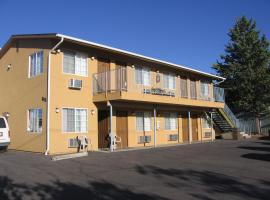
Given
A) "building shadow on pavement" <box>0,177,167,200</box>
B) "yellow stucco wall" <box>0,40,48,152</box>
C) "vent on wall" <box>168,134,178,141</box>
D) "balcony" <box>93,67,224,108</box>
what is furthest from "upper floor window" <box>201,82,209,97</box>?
"building shadow on pavement" <box>0,177,167,200</box>

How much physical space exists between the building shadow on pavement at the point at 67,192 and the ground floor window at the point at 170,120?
1382 centimetres

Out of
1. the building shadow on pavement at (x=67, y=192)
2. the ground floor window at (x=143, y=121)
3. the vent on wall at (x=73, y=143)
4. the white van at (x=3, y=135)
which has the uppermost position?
the ground floor window at (x=143, y=121)

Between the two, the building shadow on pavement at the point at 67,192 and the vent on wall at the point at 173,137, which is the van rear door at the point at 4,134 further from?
the vent on wall at the point at 173,137

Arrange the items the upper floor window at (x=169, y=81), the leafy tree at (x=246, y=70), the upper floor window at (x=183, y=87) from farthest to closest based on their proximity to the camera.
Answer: the leafy tree at (x=246, y=70) → the upper floor window at (x=183, y=87) → the upper floor window at (x=169, y=81)

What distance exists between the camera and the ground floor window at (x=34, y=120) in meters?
16.2

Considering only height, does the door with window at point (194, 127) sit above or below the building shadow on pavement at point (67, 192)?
above

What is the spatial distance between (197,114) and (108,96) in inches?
432

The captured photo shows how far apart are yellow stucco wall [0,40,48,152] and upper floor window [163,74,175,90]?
29.3 ft

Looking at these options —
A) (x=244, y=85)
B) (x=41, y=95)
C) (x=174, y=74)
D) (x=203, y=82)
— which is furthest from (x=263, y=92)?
(x=41, y=95)

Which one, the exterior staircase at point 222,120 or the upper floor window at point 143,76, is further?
the exterior staircase at point 222,120

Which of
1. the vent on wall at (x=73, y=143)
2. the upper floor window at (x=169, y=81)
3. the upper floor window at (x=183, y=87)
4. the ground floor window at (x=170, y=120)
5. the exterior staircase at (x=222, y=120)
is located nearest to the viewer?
the vent on wall at (x=73, y=143)

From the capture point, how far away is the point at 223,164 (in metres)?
11.8

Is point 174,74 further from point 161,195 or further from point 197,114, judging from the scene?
point 161,195

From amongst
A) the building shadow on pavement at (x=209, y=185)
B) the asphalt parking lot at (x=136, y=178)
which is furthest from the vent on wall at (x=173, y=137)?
the building shadow on pavement at (x=209, y=185)
